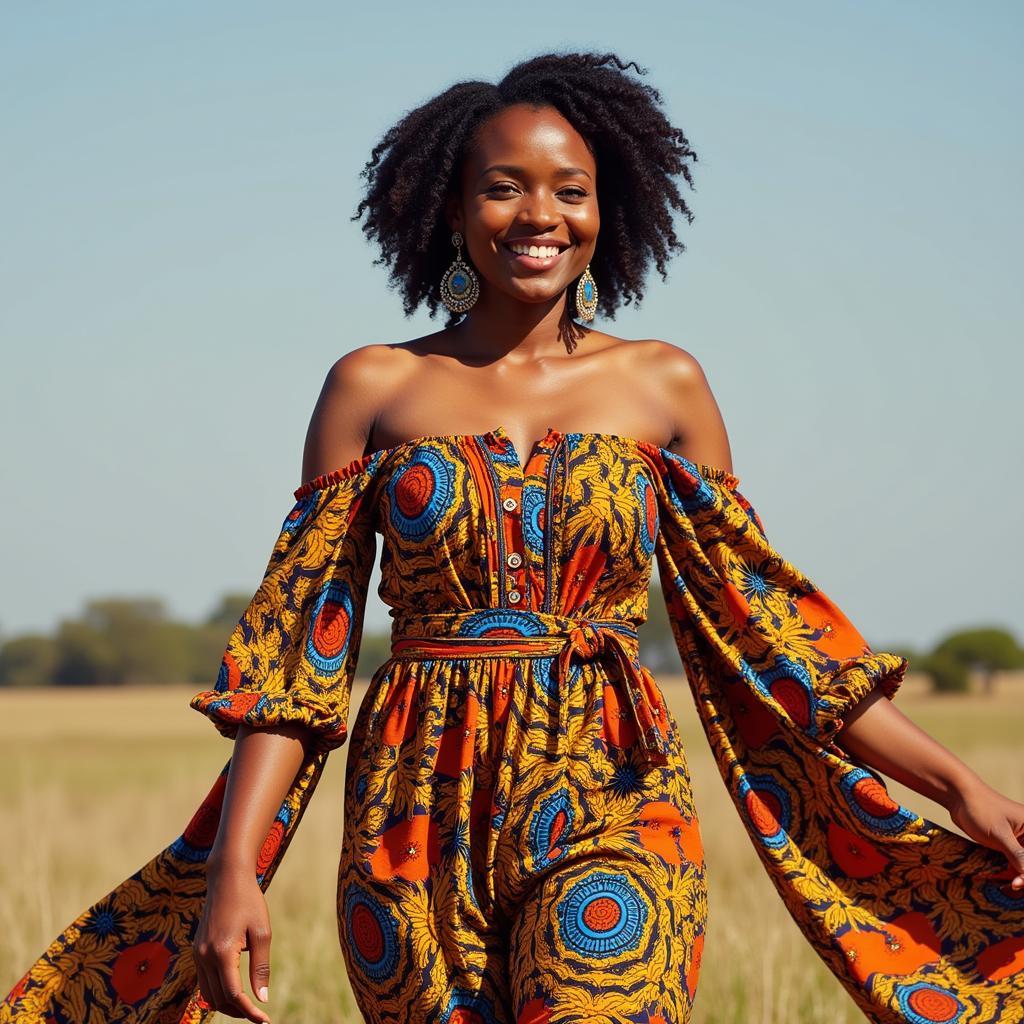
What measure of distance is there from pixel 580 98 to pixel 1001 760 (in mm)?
14700

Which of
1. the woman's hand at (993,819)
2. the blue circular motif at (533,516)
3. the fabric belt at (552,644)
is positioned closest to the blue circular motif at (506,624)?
the fabric belt at (552,644)

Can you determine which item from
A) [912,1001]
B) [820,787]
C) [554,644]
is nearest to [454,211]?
[554,644]

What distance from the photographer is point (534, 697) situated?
408 cm

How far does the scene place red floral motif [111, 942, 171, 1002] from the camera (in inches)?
174

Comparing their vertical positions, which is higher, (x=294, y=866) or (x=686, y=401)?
(x=686, y=401)

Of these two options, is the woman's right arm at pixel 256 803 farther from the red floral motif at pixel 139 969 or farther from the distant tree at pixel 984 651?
the distant tree at pixel 984 651

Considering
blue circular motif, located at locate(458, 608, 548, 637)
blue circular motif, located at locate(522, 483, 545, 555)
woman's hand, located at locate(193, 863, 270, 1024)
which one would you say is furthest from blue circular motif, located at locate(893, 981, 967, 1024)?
woman's hand, located at locate(193, 863, 270, 1024)

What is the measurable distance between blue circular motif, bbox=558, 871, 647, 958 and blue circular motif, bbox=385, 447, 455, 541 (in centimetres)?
84

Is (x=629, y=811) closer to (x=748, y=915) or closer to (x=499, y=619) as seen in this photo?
(x=499, y=619)

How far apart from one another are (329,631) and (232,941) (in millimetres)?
747

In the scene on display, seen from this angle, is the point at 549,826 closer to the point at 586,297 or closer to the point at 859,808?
the point at 859,808

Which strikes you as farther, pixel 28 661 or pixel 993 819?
pixel 28 661

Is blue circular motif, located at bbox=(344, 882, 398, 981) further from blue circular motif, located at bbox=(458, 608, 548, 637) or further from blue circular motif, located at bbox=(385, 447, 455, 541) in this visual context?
blue circular motif, located at bbox=(385, 447, 455, 541)

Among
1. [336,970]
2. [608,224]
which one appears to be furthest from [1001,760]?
[608,224]
